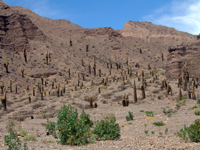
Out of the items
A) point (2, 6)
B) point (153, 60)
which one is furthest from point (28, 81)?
point (153, 60)

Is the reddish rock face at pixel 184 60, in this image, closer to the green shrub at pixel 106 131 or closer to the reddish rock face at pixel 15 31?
the green shrub at pixel 106 131

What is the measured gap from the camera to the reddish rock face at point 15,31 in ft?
193

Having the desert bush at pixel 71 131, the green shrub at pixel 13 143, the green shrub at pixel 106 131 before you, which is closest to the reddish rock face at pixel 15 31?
the green shrub at pixel 106 131

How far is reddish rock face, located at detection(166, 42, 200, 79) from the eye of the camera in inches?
1128

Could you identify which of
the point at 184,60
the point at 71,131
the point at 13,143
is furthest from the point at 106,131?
the point at 184,60

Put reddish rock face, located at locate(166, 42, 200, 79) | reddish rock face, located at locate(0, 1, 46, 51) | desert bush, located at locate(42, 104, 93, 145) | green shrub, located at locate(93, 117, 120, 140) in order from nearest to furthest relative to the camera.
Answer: desert bush, located at locate(42, 104, 93, 145) → green shrub, located at locate(93, 117, 120, 140) → reddish rock face, located at locate(166, 42, 200, 79) → reddish rock face, located at locate(0, 1, 46, 51)

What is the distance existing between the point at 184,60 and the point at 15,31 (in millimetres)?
49733

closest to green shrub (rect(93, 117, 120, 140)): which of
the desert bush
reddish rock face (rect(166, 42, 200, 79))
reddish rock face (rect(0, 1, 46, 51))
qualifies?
the desert bush

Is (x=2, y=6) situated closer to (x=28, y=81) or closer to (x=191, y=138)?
(x=28, y=81)

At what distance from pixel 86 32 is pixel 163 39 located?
4080 cm

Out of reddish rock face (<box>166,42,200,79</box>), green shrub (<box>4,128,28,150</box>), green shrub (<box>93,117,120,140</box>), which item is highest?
reddish rock face (<box>166,42,200,79</box>)

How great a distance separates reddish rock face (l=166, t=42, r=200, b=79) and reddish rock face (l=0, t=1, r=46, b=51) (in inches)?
1683

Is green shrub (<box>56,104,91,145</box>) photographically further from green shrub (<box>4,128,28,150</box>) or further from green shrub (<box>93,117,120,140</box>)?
green shrub (<box>4,128,28,150</box>)

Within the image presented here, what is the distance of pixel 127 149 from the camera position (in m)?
7.05
